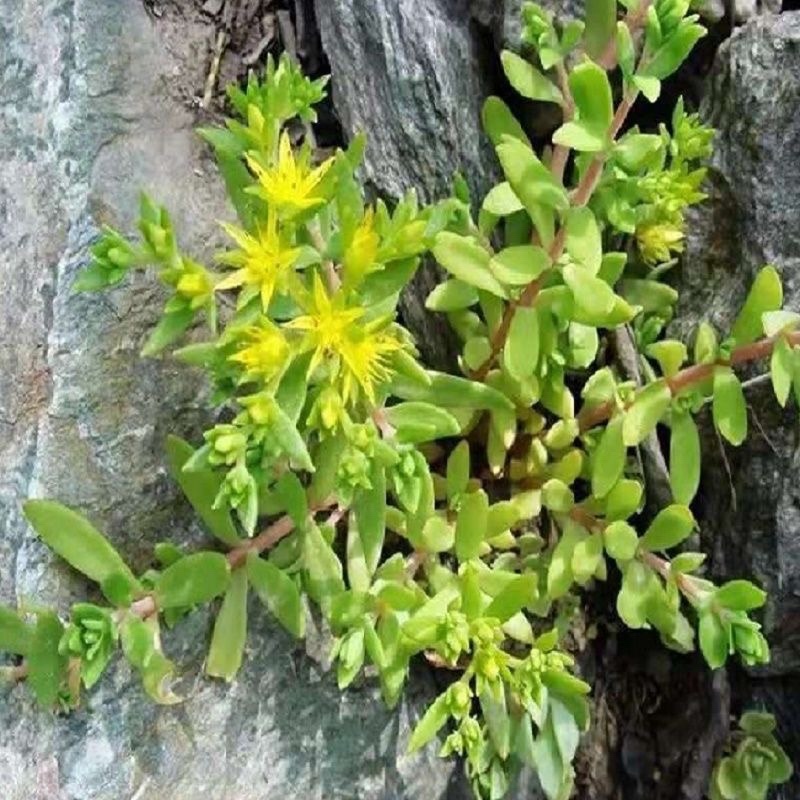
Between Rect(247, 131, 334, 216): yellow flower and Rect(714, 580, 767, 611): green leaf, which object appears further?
Rect(714, 580, 767, 611): green leaf

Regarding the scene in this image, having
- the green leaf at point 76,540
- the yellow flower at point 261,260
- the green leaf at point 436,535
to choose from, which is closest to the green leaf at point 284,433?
the yellow flower at point 261,260

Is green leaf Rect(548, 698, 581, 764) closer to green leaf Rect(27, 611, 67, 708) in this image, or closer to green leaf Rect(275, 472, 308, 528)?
green leaf Rect(275, 472, 308, 528)

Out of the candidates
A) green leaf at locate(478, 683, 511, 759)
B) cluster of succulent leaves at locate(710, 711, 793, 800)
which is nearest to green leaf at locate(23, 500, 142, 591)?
green leaf at locate(478, 683, 511, 759)

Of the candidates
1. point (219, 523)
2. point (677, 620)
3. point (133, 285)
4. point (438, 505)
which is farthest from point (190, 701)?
point (677, 620)

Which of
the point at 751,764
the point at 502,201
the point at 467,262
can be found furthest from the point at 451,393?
the point at 751,764

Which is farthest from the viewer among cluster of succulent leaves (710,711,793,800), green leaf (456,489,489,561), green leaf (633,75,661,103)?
cluster of succulent leaves (710,711,793,800)

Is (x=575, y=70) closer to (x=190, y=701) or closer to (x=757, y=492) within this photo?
(x=757, y=492)

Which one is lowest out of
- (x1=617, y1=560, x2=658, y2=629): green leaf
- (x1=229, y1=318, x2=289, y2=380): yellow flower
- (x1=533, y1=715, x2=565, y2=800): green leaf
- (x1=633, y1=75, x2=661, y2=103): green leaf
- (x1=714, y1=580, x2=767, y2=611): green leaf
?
(x1=533, y1=715, x2=565, y2=800): green leaf
